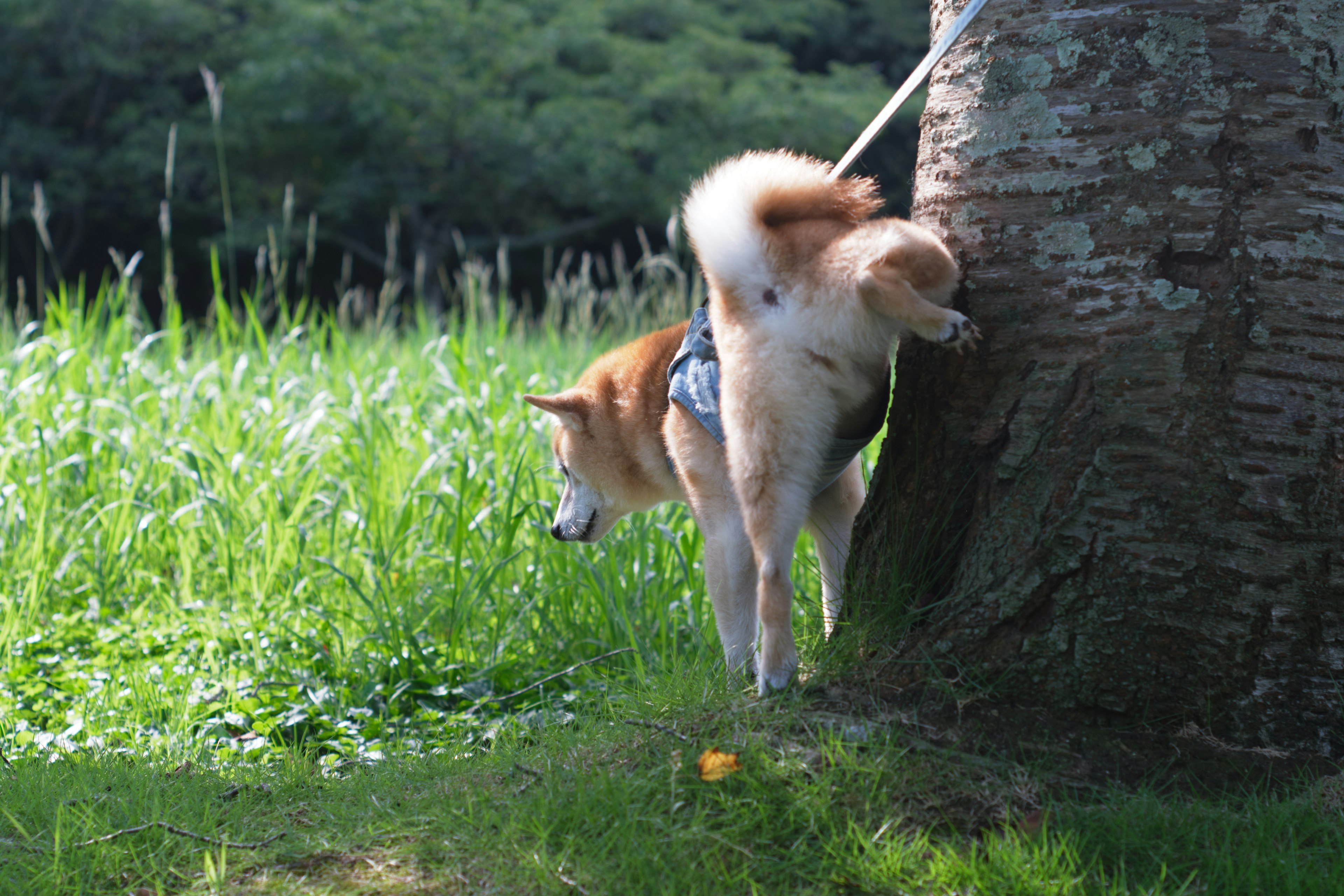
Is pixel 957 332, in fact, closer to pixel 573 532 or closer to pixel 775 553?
pixel 775 553

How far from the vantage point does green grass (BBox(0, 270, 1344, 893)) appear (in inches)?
66.2

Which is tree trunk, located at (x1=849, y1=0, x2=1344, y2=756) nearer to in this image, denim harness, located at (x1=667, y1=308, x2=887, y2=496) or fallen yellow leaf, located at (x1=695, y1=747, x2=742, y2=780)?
denim harness, located at (x1=667, y1=308, x2=887, y2=496)

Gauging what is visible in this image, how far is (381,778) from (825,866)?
1113mm

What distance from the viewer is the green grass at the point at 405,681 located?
168cm

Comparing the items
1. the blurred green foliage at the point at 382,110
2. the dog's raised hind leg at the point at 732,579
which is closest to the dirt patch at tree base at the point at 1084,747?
the dog's raised hind leg at the point at 732,579

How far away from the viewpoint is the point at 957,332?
1800 millimetres

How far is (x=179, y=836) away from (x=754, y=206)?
1781 millimetres

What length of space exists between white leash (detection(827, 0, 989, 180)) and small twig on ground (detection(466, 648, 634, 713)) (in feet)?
4.85

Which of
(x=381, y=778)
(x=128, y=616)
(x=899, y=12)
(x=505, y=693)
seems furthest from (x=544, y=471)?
(x=899, y=12)

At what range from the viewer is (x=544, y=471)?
429cm

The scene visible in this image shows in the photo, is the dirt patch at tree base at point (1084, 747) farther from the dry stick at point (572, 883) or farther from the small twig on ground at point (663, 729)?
the dry stick at point (572, 883)

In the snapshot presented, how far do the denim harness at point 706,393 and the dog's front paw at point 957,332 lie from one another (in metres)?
0.45

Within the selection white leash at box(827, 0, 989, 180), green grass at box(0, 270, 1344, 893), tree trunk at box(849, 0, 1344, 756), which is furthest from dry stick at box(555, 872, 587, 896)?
white leash at box(827, 0, 989, 180)

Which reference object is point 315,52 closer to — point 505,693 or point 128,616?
point 128,616
